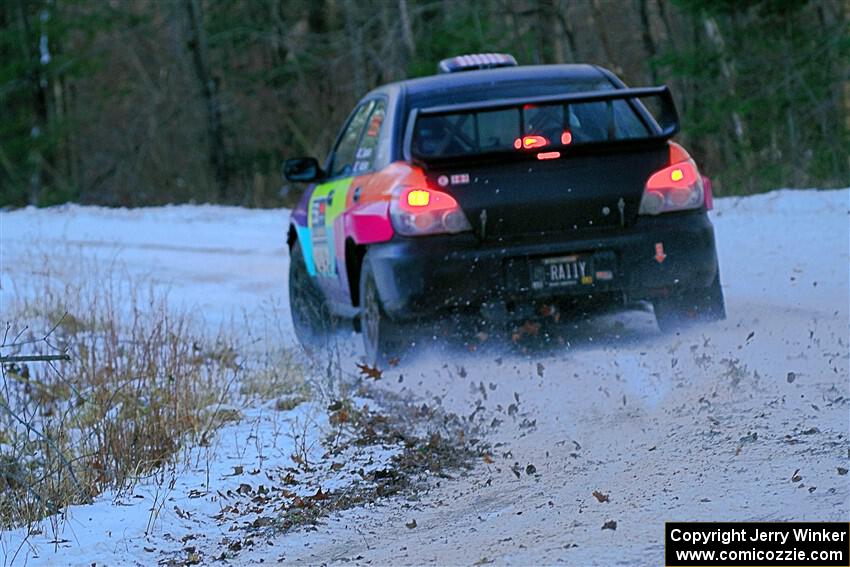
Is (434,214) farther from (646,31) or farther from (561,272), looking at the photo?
(646,31)

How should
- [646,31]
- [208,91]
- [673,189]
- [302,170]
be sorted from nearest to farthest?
[673,189] < [302,170] < [646,31] < [208,91]

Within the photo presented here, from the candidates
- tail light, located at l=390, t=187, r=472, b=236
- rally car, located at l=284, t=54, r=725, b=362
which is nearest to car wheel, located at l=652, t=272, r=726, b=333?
rally car, located at l=284, t=54, r=725, b=362

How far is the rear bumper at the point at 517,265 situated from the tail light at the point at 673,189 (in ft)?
0.21

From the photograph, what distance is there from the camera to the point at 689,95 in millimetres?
24938

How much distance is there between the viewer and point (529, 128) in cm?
791

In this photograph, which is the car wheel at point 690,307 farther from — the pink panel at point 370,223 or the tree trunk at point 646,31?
the tree trunk at point 646,31

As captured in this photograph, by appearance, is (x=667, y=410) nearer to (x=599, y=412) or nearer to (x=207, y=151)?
(x=599, y=412)

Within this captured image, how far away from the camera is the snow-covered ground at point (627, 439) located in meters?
4.74

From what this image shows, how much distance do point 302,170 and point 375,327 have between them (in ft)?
5.94

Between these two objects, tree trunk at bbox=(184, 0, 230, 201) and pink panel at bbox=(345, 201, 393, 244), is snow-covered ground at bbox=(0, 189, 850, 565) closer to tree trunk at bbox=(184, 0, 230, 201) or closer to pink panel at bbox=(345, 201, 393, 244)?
pink panel at bbox=(345, 201, 393, 244)

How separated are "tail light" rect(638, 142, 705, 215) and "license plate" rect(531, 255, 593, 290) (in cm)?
45

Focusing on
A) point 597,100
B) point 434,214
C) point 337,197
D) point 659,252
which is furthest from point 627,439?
point 337,197

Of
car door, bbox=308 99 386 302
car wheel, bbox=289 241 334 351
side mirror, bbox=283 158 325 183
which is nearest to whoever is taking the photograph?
car door, bbox=308 99 386 302

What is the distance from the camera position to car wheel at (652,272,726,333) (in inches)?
315
